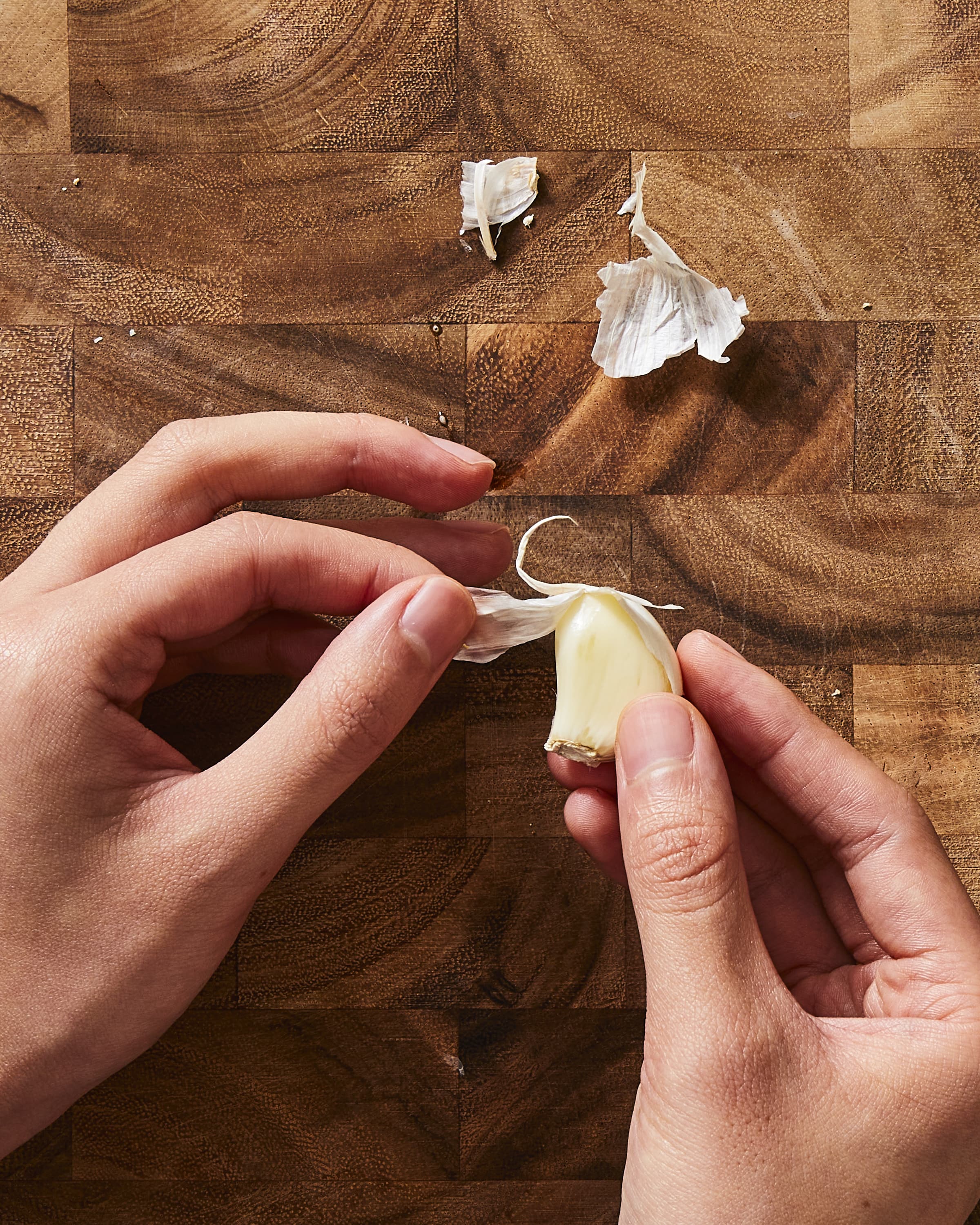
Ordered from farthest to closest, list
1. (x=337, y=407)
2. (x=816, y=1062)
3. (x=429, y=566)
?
(x=337, y=407)
(x=429, y=566)
(x=816, y=1062)

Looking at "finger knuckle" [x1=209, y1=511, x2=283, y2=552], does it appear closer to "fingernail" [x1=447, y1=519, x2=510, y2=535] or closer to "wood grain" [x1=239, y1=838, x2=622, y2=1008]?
"fingernail" [x1=447, y1=519, x2=510, y2=535]

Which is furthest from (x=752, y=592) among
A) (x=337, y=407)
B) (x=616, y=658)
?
(x=337, y=407)

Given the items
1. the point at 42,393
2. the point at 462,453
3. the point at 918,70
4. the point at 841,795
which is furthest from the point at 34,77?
the point at 841,795

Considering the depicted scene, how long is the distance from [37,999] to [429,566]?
42 cm

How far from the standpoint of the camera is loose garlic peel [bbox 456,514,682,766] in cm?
71

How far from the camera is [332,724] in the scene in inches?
24.6

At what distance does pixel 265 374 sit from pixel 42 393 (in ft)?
0.67

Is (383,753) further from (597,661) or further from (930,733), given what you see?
(930,733)

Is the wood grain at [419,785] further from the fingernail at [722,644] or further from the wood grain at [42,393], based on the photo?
the wood grain at [42,393]

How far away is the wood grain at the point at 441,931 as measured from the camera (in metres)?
0.83

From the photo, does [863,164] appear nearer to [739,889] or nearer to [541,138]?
[541,138]

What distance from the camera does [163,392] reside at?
0.85m

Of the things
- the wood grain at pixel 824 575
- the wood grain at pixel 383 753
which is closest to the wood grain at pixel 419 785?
the wood grain at pixel 383 753

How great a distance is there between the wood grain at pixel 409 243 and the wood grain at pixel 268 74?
1.1 inches
